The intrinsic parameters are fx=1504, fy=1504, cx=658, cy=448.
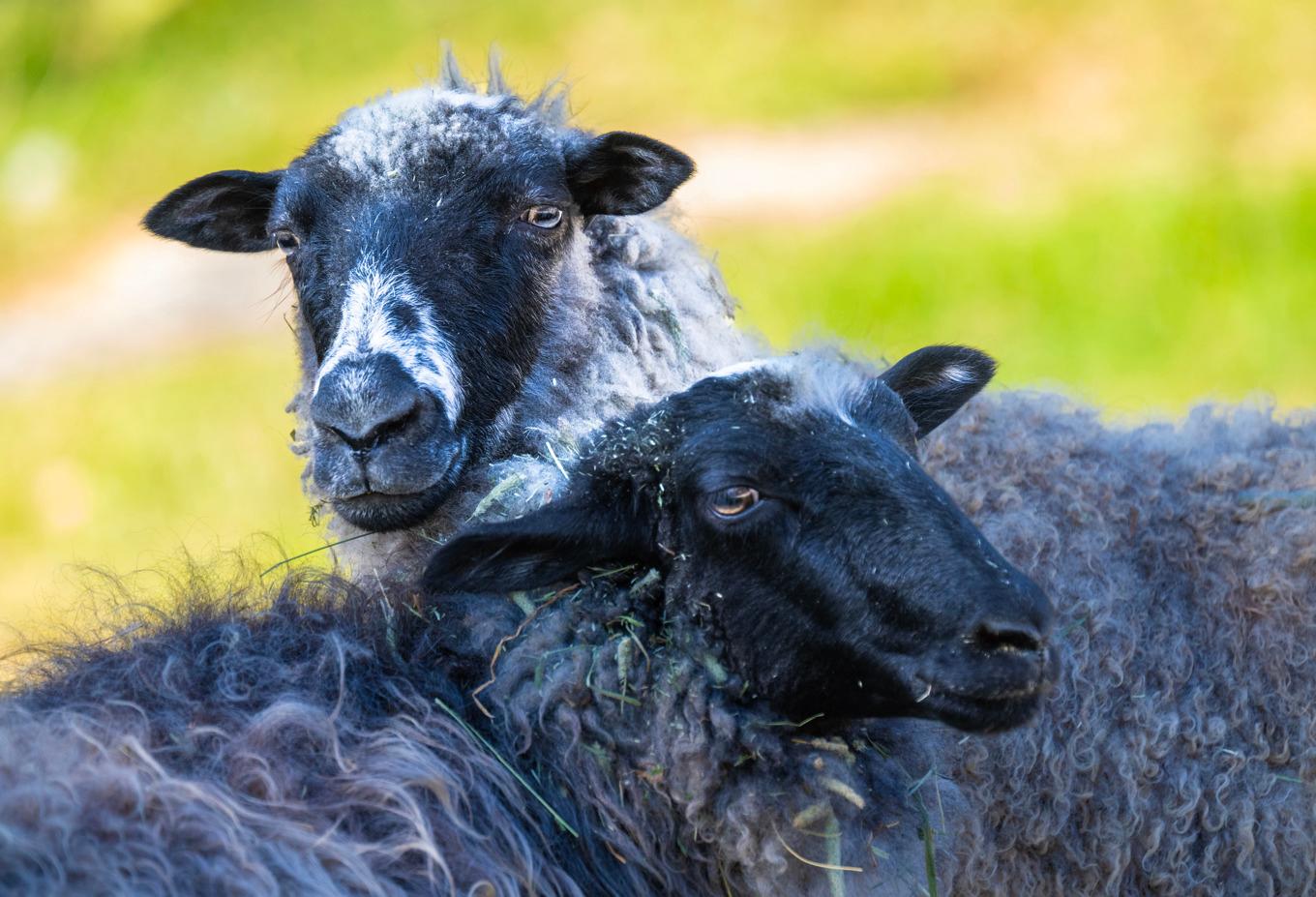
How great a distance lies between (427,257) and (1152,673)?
2.26 meters

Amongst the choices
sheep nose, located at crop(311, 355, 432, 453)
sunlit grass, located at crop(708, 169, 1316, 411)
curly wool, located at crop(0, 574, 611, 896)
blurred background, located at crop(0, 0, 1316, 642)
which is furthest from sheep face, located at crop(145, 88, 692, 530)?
sunlit grass, located at crop(708, 169, 1316, 411)

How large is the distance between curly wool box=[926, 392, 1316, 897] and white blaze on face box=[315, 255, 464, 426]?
4.61 ft

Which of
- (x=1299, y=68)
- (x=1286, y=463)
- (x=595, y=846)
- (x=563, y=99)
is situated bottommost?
(x=595, y=846)

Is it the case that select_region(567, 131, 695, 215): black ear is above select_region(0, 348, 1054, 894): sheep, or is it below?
above

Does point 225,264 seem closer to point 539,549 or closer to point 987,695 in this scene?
point 539,549

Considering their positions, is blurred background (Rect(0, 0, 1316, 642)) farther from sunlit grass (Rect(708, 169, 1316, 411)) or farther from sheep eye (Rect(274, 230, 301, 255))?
sheep eye (Rect(274, 230, 301, 255))

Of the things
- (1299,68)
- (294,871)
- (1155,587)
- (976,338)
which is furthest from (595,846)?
(1299,68)

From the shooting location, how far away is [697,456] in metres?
3.29

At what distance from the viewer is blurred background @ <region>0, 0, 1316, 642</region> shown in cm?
1040

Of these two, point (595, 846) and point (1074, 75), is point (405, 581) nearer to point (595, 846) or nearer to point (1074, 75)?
point (595, 846)

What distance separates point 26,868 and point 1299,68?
14794 millimetres

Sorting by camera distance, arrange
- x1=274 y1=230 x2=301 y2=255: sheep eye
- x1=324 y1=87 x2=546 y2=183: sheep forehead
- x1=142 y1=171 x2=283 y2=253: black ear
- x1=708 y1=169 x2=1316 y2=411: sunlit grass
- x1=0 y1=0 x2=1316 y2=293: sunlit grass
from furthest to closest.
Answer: x1=0 y1=0 x2=1316 y2=293: sunlit grass
x1=708 y1=169 x2=1316 y2=411: sunlit grass
x1=142 y1=171 x2=283 y2=253: black ear
x1=274 y1=230 x2=301 y2=255: sheep eye
x1=324 y1=87 x2=546 y2=183: sheep forehead

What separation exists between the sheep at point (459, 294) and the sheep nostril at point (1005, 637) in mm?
1283

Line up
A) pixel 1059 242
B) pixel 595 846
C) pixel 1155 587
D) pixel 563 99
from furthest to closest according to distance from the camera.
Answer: pixel 1059 242 → pixel 563 99 → pixel 1155 587 → pixel 595 846
